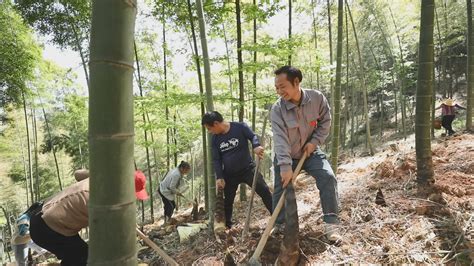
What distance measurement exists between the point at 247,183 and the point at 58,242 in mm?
2110

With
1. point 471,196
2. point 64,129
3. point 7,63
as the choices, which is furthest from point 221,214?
point 64,129

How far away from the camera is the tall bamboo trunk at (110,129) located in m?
0.87

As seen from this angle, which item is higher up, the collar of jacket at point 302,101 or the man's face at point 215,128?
the collar of jacket at point 302,101

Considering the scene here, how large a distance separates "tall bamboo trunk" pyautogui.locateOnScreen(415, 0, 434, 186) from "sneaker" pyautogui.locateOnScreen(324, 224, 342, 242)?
1297 millimetres

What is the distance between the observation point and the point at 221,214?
13.3 ft

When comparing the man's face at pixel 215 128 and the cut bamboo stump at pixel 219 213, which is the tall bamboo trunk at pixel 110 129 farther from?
the cut bamboo stump at pixel 219 213

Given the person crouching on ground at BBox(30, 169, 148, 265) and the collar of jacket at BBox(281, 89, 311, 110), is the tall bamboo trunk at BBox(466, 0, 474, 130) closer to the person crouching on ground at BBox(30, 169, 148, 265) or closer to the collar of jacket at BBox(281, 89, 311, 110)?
the collar of jacket at BBox(281, 89, 311, 110)

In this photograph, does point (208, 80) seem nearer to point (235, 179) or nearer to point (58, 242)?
point (235, 179)

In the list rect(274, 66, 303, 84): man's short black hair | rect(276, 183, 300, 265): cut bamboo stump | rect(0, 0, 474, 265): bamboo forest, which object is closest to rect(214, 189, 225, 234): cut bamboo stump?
rect(0, 0, 474, 265): bamboo forest

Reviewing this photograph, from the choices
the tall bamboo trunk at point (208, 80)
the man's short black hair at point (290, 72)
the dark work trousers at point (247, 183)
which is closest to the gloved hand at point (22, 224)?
the tall bamboo trunk at point (208, 80)

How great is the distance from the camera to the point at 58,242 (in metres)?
2.68

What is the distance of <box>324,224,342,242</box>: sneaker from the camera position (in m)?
2.50

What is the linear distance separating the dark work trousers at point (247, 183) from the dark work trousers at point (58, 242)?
175 centimetres

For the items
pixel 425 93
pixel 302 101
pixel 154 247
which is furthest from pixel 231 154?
pixel 425 93
